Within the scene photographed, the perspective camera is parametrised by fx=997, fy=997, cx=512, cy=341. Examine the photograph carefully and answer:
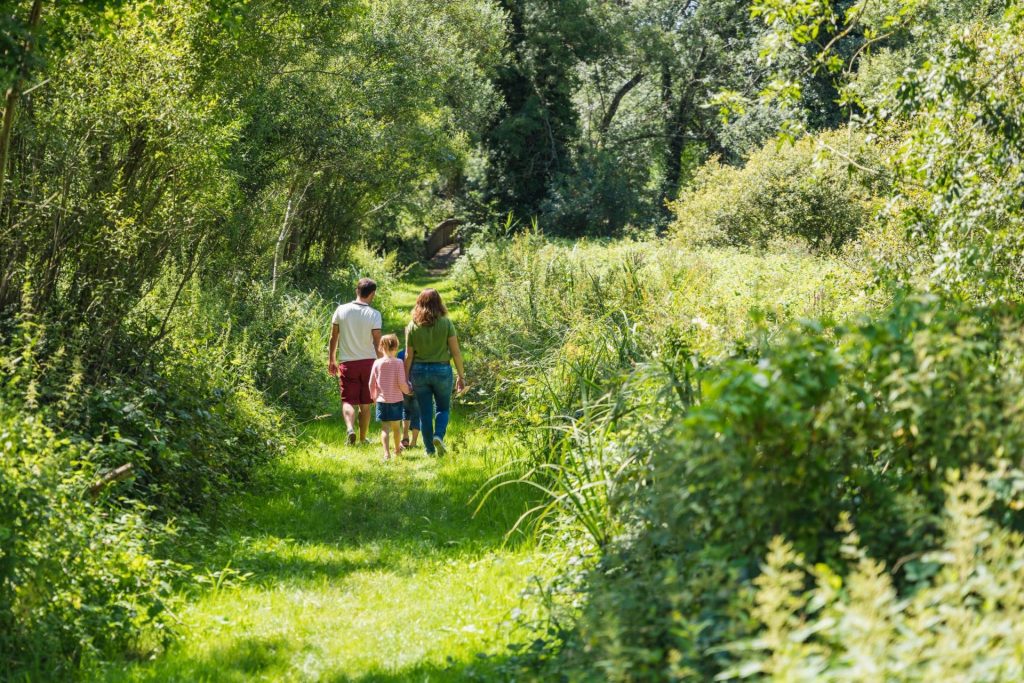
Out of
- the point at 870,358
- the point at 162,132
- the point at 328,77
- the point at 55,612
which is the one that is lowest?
the point at 55,612

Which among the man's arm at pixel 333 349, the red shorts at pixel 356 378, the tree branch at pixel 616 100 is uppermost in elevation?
the tree branch at pixel 616 100

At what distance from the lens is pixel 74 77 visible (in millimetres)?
8352

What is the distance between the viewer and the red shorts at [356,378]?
447 inches

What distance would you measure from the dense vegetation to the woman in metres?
0.72

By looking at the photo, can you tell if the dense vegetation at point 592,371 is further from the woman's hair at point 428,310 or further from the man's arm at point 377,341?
the man's arm at point 377,341

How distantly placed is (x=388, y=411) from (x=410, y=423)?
0.79 meters

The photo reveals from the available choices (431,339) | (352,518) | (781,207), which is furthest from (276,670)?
(781,207)

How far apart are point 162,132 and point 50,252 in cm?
163

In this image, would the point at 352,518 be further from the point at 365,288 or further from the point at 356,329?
the point at 365,288

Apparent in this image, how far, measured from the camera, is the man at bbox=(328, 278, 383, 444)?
11.2 metres

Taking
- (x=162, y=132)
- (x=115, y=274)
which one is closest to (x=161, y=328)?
(x=115, y=274)

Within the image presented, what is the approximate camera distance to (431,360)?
1038 cm

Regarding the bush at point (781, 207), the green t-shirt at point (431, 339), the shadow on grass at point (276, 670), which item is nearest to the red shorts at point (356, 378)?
the green t-shirt at point (431, 339)

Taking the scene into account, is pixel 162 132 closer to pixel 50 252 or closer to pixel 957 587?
pixel 50 252
